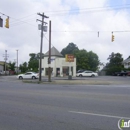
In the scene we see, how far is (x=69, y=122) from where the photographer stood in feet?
23.6

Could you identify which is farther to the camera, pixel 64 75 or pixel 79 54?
pixel 79 54

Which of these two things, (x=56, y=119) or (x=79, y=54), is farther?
(x=79, y=54)

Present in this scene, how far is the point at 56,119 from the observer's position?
7.64 meters

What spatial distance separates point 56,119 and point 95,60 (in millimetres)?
76396

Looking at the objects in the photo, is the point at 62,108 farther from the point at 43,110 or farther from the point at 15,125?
the point at 15,125

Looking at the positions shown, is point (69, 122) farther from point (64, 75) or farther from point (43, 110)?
point (64, 75)

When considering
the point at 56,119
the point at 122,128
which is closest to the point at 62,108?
the point at 56,119

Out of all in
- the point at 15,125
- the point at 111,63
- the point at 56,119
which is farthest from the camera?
the point at 111,63

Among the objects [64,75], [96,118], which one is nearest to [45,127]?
[96,118]

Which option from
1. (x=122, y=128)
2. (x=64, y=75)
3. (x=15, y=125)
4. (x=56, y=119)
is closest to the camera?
(x=122, y=128)

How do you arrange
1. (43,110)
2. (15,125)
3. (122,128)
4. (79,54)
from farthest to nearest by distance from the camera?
(79,54), (43,110), (15,125), (122,128)

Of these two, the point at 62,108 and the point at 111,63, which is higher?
the point at 111,63

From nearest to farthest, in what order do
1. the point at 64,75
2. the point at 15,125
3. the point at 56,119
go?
the point at 15,125 < the point at 56,119 < the point at 64,75

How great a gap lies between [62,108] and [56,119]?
2.00 m
